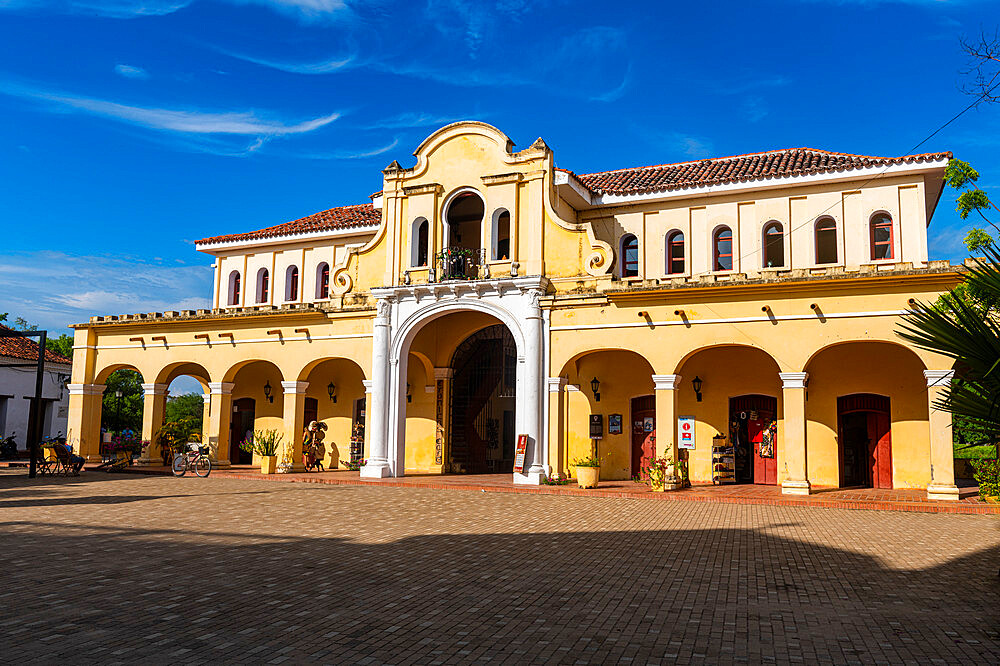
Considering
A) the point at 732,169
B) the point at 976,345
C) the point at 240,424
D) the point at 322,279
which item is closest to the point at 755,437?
the point at 732,169

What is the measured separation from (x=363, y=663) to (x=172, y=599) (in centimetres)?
268

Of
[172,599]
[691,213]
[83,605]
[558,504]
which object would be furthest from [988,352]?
[691,213]

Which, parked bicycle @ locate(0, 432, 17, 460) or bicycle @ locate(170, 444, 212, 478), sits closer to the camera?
bicycle @ locate(170, 444, 212, 478)

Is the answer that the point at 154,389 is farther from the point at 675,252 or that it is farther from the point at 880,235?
the point at 880,235

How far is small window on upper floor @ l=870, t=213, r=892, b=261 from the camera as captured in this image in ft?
65.2

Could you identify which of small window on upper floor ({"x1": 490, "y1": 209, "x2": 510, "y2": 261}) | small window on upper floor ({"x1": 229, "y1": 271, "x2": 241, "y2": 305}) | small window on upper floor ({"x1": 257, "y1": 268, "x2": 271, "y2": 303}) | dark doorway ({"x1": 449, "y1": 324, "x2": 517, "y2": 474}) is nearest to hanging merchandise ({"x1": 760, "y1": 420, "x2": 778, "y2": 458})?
dark doorway ({"x1": 449, "y1": 324, "x2": 517, "y2": 474})

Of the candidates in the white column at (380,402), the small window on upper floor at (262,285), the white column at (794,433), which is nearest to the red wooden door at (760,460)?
the white column at (794,433)

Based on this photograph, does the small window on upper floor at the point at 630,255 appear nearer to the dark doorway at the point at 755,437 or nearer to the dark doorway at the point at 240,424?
the dark doorway at the point at 755,437

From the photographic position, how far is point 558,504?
51.5 ft

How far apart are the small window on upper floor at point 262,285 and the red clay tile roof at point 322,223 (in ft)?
4.26

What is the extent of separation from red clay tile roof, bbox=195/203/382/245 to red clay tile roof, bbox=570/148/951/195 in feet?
25.4

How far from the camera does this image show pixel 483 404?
81.1 ft

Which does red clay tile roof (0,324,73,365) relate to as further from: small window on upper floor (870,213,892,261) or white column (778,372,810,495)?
small window on upper floor (870,213,892,261)

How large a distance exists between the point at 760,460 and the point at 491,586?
47.1 ft
